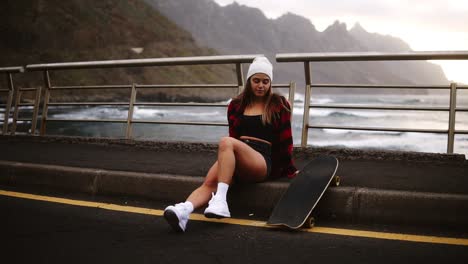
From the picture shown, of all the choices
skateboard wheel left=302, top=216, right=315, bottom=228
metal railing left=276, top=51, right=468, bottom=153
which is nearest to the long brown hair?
skateboard wheel left=302, top=216, right=315, bottom=228

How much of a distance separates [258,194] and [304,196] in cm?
59

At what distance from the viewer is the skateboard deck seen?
11.5ft

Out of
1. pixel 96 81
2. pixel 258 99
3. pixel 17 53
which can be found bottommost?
pixel 258 99

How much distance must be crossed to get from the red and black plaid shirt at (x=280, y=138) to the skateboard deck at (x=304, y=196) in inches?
12.6

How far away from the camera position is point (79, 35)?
11538 centimetres

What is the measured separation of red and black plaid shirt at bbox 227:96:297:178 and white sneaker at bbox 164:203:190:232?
109 cm

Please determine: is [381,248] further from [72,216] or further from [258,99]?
[72,216]

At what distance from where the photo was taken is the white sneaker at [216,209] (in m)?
3.60

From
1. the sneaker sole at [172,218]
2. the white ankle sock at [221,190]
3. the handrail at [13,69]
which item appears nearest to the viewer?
the sneaker sole at [172,218]

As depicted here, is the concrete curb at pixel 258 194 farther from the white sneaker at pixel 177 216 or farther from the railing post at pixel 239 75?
the railing post at pixel 239 75

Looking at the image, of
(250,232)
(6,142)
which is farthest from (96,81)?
(250,232)

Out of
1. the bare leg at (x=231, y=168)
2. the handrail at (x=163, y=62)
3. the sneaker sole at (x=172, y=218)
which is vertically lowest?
the sneaker sole at (x=172, y=218)

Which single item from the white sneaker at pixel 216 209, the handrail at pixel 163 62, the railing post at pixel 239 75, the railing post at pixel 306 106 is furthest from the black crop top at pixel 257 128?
the railing post at pixel 239 75

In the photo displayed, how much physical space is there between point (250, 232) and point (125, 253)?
39.3 inches
